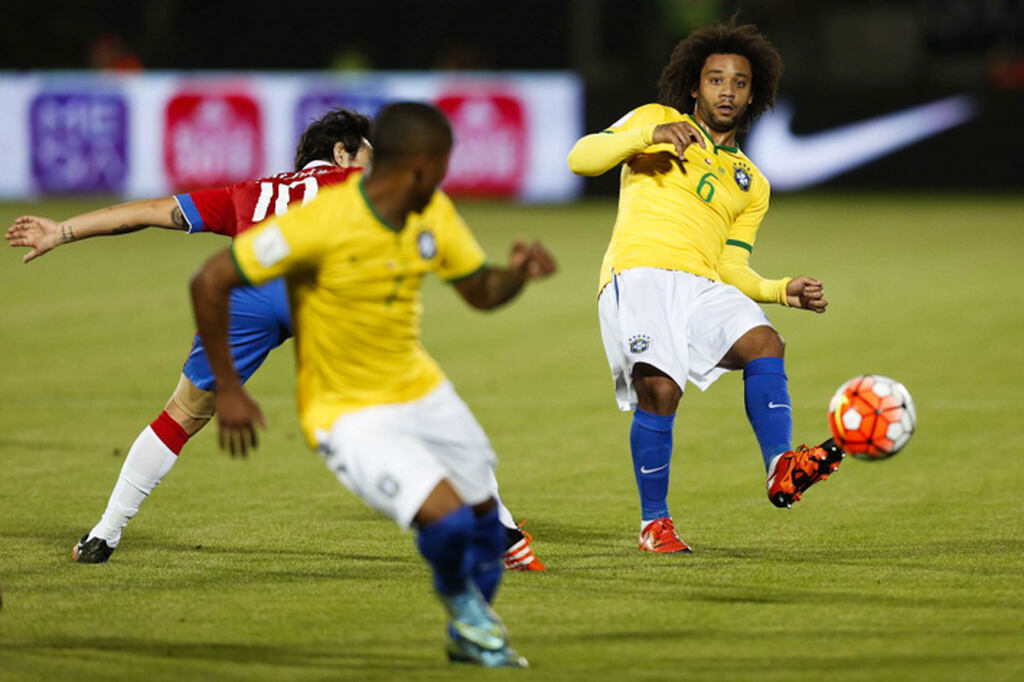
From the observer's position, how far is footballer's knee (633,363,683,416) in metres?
7.30

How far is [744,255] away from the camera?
7.76 meters

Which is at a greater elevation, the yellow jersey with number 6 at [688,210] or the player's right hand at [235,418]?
the yellow jersey with number 6 at [688,210]

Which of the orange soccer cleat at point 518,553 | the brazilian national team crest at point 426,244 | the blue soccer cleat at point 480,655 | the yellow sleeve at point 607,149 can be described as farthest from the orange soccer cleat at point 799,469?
the brazilian national team crest at point 426,244

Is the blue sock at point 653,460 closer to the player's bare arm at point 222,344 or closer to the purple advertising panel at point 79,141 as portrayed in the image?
the player's bare arm at point 222,344

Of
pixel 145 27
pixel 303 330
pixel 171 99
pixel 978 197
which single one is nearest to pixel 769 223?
pixel 978 197

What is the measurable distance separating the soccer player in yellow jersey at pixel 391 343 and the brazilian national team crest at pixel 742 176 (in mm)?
2448

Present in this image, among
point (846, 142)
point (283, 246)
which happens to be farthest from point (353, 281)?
point (846, 142)

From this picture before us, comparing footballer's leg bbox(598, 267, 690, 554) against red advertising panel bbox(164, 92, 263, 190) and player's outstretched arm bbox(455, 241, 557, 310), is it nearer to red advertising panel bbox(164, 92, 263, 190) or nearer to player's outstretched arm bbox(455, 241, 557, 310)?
player's outstretched arm bbox(455, 241, 557, 310)

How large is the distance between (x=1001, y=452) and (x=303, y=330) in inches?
220

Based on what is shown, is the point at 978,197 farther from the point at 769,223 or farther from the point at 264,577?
the point at 264,577

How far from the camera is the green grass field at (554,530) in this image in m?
5.62

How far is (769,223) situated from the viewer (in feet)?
79.4

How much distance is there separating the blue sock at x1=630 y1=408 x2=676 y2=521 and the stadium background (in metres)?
0.25

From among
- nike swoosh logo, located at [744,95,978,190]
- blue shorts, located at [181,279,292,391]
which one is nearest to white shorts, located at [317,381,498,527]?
blue shorts, located at [181,279,292,391]
